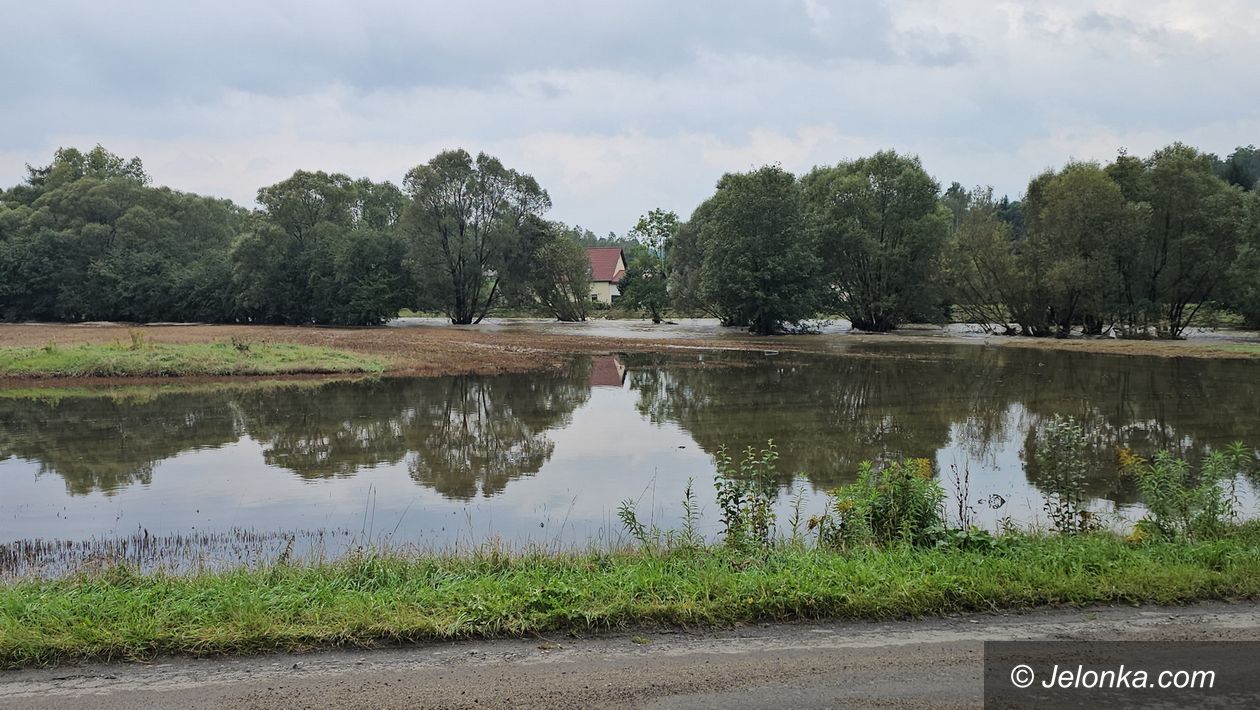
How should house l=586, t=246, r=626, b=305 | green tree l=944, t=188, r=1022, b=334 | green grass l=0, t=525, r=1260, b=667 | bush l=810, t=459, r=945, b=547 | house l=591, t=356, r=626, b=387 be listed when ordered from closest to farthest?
green grass l=0, t=525, r=1260, b=667
bush l=810, t=459, r=945, b=547
house l=591, t=356, r=626, b=387
green tree l=944, t=188, r=1022, b=334
house l=586, t=246, r=626, b=305

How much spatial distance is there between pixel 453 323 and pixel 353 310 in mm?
8908

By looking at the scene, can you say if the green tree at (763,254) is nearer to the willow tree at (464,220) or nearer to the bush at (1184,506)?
the willow tree at (464,220)

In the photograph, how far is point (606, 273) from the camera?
335ft

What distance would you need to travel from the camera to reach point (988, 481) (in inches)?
500

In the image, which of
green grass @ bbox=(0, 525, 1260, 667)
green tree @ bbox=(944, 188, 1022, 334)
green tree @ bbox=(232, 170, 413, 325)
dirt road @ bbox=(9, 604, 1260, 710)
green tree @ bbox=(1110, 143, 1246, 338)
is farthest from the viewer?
green tree @ bbox=(232, 170, 413, 325)

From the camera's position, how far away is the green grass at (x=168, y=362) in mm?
26703

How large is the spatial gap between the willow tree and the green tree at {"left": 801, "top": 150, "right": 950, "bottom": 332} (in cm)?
2460

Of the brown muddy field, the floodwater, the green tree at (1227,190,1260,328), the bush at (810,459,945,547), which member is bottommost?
the floodwater

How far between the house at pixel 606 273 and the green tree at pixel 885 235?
147 ft

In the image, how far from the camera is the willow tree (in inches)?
2463

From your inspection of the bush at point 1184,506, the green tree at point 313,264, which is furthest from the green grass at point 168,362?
the green tree at point 313,264

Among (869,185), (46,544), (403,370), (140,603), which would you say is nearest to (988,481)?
(140,603)

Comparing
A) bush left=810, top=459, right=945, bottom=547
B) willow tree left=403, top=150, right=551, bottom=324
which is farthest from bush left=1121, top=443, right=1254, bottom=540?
willow tree left=403, top=150, right=551, bottom=324

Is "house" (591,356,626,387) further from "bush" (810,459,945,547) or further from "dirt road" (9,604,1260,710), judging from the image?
"dirt road" (9,604,1260,710)
